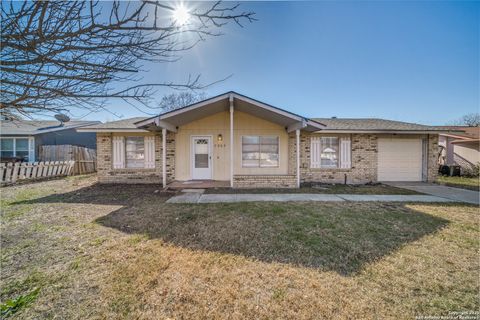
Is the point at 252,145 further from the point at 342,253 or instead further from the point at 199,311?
the point at 199,311

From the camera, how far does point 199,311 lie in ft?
6.77

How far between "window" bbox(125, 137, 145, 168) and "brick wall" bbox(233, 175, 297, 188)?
499 cm

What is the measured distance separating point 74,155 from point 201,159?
9.97 m

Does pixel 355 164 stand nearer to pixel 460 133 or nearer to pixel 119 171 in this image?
pixel 460 133

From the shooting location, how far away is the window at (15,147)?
14.9m

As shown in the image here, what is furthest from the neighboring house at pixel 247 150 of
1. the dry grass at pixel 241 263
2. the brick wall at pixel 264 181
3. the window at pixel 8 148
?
the window at pixel 8 148

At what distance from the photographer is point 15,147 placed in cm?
1496

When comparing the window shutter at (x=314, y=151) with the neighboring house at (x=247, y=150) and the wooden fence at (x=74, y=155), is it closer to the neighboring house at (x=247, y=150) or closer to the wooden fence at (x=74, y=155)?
the neighboring house at (x=247, y=150)

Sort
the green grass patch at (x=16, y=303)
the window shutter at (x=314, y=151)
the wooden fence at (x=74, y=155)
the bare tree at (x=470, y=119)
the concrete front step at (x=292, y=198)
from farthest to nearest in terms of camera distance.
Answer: the bare tree at (x=470, y=119) → the wooden fence at (x=74, y=155) → the window shutter at (x=314, y=151) → the concrete front step at (x=292, y=198) → the green grass patch at (x=16, y=303)

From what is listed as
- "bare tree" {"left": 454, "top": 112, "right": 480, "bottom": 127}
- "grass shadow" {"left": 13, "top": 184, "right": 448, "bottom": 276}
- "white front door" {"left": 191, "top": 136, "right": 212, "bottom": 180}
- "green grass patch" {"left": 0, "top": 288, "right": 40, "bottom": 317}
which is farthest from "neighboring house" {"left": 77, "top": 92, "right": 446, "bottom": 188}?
"bare tree" {"left": 454, "top": 112, "right": 480, "bottom": 127}

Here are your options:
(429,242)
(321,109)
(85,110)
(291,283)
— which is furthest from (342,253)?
(321,109)

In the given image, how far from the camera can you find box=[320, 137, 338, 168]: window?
10180mm

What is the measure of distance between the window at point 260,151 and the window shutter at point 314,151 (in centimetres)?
179

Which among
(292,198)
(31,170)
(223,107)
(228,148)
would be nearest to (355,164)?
(292,198)
